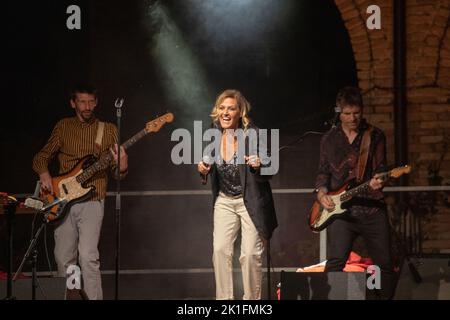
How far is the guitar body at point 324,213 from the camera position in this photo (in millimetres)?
7254

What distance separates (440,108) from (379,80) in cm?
57

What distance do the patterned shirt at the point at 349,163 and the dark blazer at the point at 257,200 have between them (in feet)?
2.19

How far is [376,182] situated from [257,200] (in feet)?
3.28

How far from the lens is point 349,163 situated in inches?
286

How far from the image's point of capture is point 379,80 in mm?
7965

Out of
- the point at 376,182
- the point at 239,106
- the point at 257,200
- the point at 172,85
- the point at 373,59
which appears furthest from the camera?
the point at 373,59

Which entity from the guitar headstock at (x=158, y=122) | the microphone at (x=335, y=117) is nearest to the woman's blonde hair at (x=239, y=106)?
the guitar headstock at (x=158, y=122)

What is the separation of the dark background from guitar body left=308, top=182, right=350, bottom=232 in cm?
51

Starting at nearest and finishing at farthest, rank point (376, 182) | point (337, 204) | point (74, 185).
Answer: point (376, 182) < point (337, 204) < point (74, 185)

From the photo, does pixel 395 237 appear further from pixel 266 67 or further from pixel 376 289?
pixel 266 67

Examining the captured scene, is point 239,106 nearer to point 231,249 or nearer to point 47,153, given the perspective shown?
point 231,249

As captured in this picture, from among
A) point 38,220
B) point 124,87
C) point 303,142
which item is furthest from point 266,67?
point 38,220

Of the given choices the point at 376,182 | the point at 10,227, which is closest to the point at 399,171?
the point at 376,182

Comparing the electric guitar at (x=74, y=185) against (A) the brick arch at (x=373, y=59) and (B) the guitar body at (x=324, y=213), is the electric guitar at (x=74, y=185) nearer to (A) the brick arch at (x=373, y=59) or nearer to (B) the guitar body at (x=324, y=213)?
(B) the guitar body at (x=324, y=213)
